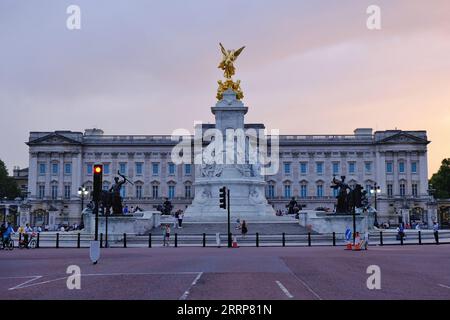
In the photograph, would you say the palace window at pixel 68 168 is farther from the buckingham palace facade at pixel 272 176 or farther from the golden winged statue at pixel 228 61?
the golden winged statue at pixel 228 61

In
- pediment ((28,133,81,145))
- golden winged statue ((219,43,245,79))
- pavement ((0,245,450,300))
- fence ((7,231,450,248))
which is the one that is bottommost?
fence ((7,231,450,248))

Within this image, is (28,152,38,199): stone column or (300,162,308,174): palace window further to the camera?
(300,162,308,174): palace window

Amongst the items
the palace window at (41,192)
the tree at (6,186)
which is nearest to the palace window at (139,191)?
the palace window at (41,192)

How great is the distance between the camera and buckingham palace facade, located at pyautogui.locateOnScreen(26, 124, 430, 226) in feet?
403

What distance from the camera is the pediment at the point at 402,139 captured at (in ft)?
403

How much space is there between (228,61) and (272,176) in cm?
5887

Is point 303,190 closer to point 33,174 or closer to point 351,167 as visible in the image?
point 351,167

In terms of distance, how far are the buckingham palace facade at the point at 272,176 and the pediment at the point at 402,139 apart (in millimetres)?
197

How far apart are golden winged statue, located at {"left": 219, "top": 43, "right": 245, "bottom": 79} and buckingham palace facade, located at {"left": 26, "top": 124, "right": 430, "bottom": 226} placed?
57.1 metres

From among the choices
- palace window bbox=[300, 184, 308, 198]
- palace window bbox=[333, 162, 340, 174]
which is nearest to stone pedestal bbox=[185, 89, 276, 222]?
palace window bbox=[300, 184, 308, 198]

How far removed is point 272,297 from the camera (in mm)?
14133

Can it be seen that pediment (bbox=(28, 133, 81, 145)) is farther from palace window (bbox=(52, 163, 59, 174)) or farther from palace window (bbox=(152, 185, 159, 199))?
palace window (bbox=(152, 185, 159, 199))

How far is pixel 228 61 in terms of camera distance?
69375mm
